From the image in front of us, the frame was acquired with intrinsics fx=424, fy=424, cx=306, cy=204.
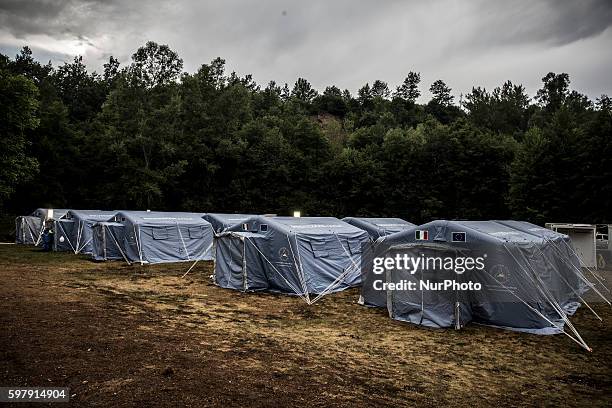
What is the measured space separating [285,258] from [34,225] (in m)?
23.2

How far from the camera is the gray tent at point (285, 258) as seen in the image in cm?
1500

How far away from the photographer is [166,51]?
4106 centimetres

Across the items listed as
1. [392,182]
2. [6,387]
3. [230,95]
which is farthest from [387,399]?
[230,95]

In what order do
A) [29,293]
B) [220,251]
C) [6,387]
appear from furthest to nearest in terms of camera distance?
[220,251], [29,293], [6,387]

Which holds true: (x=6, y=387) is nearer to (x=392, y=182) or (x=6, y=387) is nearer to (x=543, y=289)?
(x=543, y=289)

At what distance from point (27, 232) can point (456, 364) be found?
3182 cm

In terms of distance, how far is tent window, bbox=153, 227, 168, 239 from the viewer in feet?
72.2

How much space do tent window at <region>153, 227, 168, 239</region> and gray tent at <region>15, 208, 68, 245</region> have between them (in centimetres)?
1036

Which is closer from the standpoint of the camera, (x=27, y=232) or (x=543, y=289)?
(x=543, y=289)

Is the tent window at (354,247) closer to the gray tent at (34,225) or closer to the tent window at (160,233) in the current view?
the tent window at (160,233)

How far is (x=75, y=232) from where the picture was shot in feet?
84.0

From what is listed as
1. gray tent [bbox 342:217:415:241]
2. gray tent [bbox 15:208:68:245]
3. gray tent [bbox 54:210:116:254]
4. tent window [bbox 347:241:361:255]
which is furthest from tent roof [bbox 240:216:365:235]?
gray tent [bbox 15:208:68:245]

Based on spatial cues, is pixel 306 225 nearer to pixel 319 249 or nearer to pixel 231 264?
pixel 319 249

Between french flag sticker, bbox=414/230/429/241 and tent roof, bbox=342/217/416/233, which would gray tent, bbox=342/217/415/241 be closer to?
tent roof, bbox=342/217/416/233
